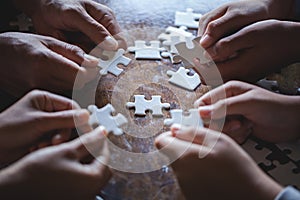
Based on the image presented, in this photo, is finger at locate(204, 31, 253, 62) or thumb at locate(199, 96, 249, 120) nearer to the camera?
thumb at locate(199, 96, 249, 120)

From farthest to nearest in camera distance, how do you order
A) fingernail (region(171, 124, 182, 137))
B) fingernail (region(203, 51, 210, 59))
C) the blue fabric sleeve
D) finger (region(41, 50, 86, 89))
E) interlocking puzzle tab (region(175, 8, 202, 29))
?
interlocking puzzle tab (region(175, 8, 202, 29)) < fingernail (region(203, 51, 210, 59)) < finger (region(41, 50, 86, 89)) < fingernail (region(171, 124, 182, 137)) < the blue fabric sleeve

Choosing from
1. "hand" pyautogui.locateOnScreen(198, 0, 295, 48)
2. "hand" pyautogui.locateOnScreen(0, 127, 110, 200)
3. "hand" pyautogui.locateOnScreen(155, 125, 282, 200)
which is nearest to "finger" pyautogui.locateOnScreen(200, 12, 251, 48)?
"hand" pyautogui.locateOnScreen(198, 0, 295, 48)

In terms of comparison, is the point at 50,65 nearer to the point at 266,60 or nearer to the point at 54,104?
the point at 54,104

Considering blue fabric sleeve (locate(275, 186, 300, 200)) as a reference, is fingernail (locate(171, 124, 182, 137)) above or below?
above

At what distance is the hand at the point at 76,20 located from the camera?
105cm

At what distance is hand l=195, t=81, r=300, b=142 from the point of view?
2.85 feet

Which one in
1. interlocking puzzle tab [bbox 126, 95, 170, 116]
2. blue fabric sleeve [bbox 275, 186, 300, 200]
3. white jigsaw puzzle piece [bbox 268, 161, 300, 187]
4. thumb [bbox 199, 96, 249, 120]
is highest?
thumb [bbox 199, 96, 249, 120]

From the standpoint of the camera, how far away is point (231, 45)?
1012mm

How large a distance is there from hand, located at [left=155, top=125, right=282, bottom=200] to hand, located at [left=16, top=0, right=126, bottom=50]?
1.20 feet

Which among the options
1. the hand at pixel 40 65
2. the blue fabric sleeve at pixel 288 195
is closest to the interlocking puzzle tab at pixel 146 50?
the hand at pixel 40 65

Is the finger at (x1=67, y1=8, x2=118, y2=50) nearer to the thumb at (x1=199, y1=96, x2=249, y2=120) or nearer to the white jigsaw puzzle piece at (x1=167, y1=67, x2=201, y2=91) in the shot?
the white jigsaw puzzle piece at (x1=167, y1=67, x2=201, y2=91)

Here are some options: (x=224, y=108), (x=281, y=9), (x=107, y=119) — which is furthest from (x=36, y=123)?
(x=281, y=9)

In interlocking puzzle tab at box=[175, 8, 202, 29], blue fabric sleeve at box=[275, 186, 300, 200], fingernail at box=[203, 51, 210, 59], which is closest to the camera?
blue fabric sleeve at box=[275, 186, 300, 200]

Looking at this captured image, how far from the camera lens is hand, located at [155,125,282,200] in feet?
2.47
